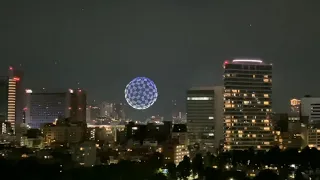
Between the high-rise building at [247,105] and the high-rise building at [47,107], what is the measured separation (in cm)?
1987

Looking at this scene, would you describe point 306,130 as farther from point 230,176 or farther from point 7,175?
point 7,175

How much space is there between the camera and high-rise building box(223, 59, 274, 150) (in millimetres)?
29250

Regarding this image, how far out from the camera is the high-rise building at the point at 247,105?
29.2 m

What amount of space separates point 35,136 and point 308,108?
22.5m

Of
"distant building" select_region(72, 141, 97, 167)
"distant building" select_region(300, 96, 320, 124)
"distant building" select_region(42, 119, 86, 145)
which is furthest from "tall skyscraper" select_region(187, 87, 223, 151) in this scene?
"distant building" select_region(72, 141, 97, 167)

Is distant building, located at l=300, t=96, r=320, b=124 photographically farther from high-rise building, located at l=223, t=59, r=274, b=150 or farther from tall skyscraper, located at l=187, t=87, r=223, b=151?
high-rise building, located at l=223, t=59, r=274, b=150

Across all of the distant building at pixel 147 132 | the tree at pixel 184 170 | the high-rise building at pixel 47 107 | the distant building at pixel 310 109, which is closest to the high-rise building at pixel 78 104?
the high-rise building at pixel 47 107

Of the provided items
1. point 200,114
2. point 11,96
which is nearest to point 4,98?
point 11,96

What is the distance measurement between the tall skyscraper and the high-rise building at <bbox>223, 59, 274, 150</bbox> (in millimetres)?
5090

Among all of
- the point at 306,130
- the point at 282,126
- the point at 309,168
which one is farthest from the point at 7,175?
the point at 282,126

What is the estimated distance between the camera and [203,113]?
1391 inches

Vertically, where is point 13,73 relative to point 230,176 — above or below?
above

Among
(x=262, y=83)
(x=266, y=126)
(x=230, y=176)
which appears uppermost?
(x=262, y=83)

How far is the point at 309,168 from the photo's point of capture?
20.7 meters
